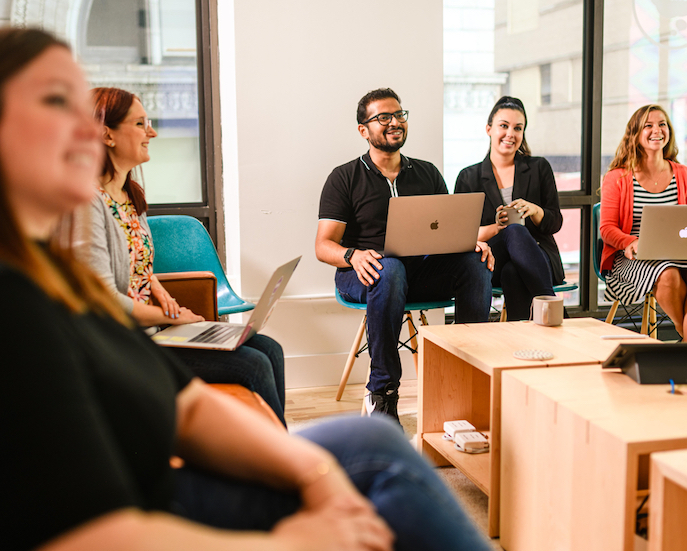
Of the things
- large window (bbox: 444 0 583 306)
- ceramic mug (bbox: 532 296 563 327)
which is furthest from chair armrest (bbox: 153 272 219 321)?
large window (bbox: 444 0 583 306)

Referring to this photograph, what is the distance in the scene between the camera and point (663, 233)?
2768 mm

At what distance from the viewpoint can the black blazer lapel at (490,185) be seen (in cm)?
295

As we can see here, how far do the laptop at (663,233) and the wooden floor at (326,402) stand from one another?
120 cm

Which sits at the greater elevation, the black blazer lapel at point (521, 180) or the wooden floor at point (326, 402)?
the black blazer lapel at point (521, 180)

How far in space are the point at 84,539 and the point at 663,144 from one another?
3447 mm

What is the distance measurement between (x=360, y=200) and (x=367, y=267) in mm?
438

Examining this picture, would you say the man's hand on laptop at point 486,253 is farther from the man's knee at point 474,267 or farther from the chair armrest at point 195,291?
the chair armrest at point 195,291

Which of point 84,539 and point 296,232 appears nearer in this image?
point 84,539

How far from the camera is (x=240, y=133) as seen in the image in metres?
2.89

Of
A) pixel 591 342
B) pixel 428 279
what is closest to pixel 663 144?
pixel 428 279

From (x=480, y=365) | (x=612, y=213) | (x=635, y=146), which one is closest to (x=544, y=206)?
(x=612, y=213)

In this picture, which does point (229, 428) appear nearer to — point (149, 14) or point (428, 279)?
point (428, 279)

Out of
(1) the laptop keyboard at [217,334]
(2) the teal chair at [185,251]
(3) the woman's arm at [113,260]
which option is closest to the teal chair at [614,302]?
(2) the teal chair at [185,251]

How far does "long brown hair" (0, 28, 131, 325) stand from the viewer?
20.8 inches
